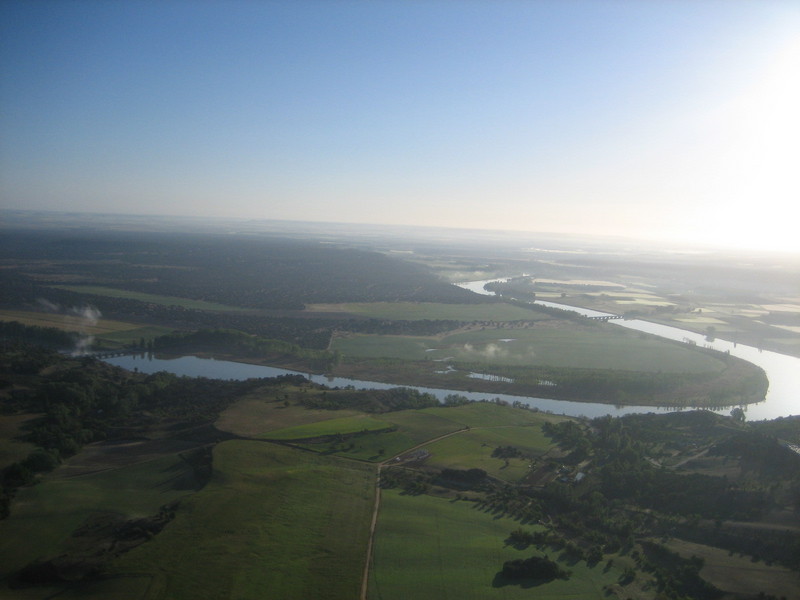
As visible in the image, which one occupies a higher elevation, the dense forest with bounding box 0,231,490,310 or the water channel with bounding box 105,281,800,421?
the dense forest with bounding box 0,231,490,310

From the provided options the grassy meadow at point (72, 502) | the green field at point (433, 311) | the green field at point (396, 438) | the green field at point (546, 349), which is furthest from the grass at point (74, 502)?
the green field at point (433, 311)

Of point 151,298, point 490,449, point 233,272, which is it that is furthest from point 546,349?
point 233,272

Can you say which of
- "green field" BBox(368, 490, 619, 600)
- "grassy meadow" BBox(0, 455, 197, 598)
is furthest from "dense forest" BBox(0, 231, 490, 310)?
"green field" BBox(368, 490, 619, 600)

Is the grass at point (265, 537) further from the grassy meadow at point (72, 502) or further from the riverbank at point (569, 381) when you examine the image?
the riverbank at point (569, 381)

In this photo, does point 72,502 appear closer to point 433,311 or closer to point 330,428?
point 330,428

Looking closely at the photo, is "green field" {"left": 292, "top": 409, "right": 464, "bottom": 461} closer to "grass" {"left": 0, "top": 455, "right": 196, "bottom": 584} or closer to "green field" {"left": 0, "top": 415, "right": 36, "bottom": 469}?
"grass" {"left": 0, "top": 455, "right": 196, "bottom": 584}
